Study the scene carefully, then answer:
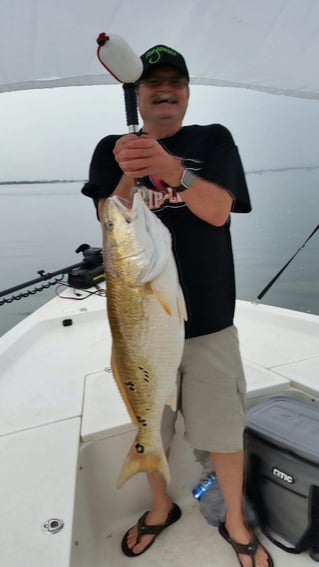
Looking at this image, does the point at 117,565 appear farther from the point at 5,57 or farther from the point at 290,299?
the point at 290,299

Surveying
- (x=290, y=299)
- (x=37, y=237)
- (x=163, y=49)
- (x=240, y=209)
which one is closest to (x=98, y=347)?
(x=240, y=209)

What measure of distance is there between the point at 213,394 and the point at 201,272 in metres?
0.57

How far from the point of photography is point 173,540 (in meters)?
2.08

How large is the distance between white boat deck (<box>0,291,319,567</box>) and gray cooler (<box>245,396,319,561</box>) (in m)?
0.13

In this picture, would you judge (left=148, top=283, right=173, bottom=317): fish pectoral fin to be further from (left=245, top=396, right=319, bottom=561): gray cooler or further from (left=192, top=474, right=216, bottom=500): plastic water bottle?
(left=192, top=474, right=216, bottom=500): plastic water bottle

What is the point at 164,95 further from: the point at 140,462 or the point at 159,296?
the point at 140,462

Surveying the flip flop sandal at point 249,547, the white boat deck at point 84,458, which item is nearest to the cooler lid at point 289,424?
the white boat deck at point 84,458

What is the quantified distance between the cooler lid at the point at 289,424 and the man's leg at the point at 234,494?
0.80 ft

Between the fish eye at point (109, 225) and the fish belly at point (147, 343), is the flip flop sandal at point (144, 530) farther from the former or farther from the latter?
the fish eye at point (109, 225)

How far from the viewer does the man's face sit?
163 centimetres

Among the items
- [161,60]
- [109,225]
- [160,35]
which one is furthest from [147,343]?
[160,35]

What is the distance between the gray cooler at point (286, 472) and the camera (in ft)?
5.76

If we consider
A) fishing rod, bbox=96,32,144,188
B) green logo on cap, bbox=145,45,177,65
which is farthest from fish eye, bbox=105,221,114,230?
green logo on cap, bbox=145,45,177,65

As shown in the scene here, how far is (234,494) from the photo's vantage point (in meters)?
1.80
